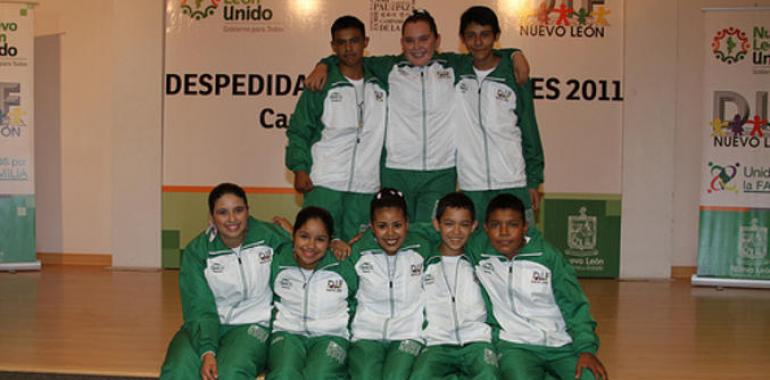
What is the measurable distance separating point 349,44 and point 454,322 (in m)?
1.36

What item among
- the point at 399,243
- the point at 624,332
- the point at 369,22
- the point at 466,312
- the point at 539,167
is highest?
the point at 369,22

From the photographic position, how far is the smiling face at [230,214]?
3572 millimetres

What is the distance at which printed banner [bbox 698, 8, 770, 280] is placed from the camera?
645 centimetres

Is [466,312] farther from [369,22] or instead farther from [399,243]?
[369,22]

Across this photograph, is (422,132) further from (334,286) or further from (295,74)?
(295,74)

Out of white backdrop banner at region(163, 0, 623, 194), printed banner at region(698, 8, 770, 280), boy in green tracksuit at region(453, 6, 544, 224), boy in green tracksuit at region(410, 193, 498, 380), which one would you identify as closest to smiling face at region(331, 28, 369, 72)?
boy in green tracksuit at region(453, 6, 544, 224)

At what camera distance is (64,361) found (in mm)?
3863

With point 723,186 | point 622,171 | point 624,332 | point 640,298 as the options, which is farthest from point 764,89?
point 624,332

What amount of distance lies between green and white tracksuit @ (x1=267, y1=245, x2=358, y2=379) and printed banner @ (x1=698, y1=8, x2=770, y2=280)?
3.92m

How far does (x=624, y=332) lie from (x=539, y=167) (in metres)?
1.26

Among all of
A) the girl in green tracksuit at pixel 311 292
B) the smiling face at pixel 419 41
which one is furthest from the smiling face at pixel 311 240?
the smiling face at pixel 419 41

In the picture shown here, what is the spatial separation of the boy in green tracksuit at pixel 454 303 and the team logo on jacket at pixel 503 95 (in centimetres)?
67

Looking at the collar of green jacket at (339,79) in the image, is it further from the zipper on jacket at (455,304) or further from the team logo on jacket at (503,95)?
the zipper on jacket at (455,304)

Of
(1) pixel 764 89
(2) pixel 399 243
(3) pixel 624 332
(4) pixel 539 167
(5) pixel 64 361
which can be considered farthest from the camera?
(1) pixel 764 89
